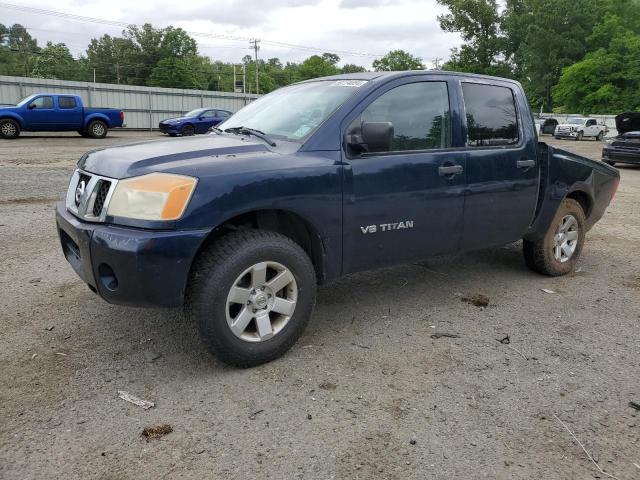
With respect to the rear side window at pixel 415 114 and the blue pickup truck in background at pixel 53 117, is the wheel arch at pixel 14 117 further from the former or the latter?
the rear side window at pixel 415 114

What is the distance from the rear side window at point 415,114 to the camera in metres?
3.75

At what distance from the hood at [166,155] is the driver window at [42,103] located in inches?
777

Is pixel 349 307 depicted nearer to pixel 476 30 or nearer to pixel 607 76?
pixel 607 76

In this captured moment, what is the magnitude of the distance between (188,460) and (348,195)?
180cm

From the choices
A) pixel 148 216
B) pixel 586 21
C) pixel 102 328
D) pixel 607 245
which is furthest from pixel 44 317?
pixel 586 21

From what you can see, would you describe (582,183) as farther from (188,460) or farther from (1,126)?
(1,126)

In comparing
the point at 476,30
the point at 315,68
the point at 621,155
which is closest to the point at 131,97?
the point at 621,155

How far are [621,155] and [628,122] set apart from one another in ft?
5.51

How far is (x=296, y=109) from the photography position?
12.9 feet

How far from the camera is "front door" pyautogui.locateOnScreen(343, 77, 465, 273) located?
11.6ft

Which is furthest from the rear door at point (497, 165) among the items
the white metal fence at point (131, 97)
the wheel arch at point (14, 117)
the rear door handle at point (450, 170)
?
the white metal fence at point (131, 97)

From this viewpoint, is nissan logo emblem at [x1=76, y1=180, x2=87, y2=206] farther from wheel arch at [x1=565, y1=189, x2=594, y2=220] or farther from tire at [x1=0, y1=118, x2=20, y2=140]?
tire at [x1=0, y1=118, x2=20, y2=140]

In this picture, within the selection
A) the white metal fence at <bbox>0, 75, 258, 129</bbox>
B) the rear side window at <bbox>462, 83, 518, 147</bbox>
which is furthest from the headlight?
the white metal fence at <bbox>0, 75, 258, 129</bbox>

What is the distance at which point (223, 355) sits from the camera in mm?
3084
